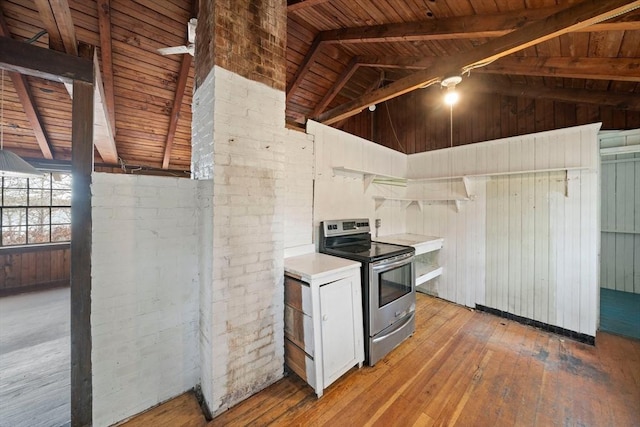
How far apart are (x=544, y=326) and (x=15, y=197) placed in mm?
9305

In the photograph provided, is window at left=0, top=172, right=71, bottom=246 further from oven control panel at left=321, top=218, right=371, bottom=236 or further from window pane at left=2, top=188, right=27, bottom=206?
oven control panel at left=321, top=218, right=371, bottom=236

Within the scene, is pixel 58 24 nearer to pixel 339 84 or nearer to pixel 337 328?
pixel 337 328

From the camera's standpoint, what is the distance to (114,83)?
11.5 feet

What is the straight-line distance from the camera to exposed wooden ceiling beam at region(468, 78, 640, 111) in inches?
106

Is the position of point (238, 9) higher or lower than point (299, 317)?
higher

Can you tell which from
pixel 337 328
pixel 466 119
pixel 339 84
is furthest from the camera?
pixel 339 84

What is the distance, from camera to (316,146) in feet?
9.41

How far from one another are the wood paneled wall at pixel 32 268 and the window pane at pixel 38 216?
56 cm

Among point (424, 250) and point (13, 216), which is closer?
point (424, 250)

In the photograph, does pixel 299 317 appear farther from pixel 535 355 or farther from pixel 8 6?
pixel 8 6

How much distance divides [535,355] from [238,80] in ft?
12.5

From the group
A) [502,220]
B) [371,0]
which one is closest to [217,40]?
[371,0]

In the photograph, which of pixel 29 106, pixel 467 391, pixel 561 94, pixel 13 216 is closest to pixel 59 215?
pixel 13 216

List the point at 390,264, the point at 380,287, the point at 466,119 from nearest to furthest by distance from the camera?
the point at 380,287, the point at 390,264, the point at 466,119
